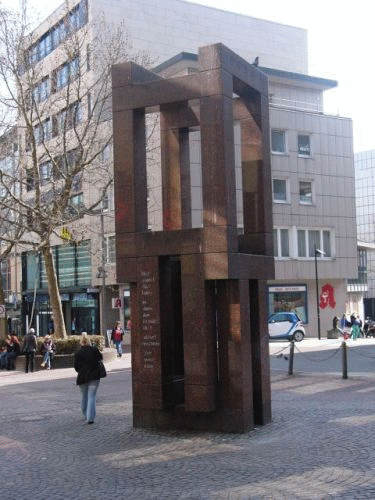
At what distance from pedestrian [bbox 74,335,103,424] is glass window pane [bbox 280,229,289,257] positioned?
120 feet

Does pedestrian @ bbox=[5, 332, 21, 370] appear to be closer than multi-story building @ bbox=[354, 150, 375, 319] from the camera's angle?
Yes

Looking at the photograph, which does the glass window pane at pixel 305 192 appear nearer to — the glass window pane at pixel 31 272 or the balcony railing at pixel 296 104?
the balcony railing at pixel 296 104

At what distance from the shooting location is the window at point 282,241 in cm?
4853

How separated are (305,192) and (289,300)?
767 cm

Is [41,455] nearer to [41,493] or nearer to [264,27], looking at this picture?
[41,493]

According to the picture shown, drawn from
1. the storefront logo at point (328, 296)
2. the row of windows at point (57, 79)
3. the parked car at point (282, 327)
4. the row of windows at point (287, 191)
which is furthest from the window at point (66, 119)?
the storefront logo at point (328, 296)

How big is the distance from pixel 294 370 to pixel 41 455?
13.2m

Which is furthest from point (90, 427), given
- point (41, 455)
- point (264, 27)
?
point (264, 27)

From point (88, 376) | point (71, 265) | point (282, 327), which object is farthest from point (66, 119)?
point (71, 265)

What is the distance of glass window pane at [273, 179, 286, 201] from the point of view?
1928 inches

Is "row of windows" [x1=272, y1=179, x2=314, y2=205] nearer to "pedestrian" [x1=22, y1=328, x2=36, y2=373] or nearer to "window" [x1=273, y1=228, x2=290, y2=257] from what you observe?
"window" [x1=273, y1=228, x2=290, y2=257]

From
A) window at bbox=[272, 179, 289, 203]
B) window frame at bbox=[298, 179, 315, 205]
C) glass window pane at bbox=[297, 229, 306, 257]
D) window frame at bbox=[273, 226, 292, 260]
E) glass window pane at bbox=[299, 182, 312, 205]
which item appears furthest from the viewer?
glass window pane at bbox=[299, 182, 312, 205]

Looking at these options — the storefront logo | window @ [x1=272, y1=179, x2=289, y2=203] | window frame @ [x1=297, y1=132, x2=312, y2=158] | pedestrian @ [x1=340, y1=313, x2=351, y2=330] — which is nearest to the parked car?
pedestrian @ [x1=340, y1=313, x2=351, y2=330]

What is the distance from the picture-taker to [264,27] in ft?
207
